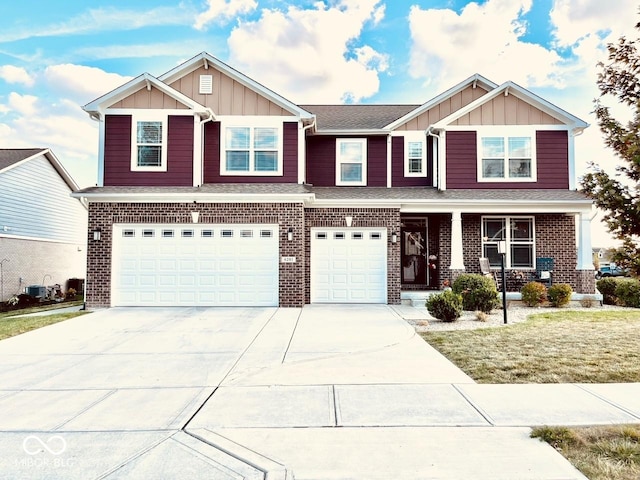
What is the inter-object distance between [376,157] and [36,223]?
49.9 feet

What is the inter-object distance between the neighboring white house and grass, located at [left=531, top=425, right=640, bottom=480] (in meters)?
18.2

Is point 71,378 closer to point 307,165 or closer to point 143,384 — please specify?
point 143,384

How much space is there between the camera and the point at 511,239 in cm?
1393

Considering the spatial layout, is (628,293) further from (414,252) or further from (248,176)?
(248,176)

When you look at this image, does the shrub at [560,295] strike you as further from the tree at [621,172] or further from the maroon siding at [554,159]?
the tree at [621,172]

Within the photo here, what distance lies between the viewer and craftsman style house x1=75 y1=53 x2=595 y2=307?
12.1 meters

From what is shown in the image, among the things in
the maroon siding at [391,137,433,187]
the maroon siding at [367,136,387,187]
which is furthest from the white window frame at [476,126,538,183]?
the maroon siding at [367,136,387,187]

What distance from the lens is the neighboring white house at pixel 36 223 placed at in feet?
53.5

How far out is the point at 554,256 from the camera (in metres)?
13.7

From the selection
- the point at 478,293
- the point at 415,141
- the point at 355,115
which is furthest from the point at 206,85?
the point at 478,293

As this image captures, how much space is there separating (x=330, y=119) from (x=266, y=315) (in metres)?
8.21

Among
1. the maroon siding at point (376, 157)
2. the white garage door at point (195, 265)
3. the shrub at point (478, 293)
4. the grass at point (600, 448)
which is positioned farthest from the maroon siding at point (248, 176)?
the grass at point (600, 448)

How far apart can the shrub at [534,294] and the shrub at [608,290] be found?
108 inches

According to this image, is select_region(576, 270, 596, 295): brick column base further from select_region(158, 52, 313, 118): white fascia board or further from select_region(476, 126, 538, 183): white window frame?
select_region(158, 52, 313, 118): white fascia board
